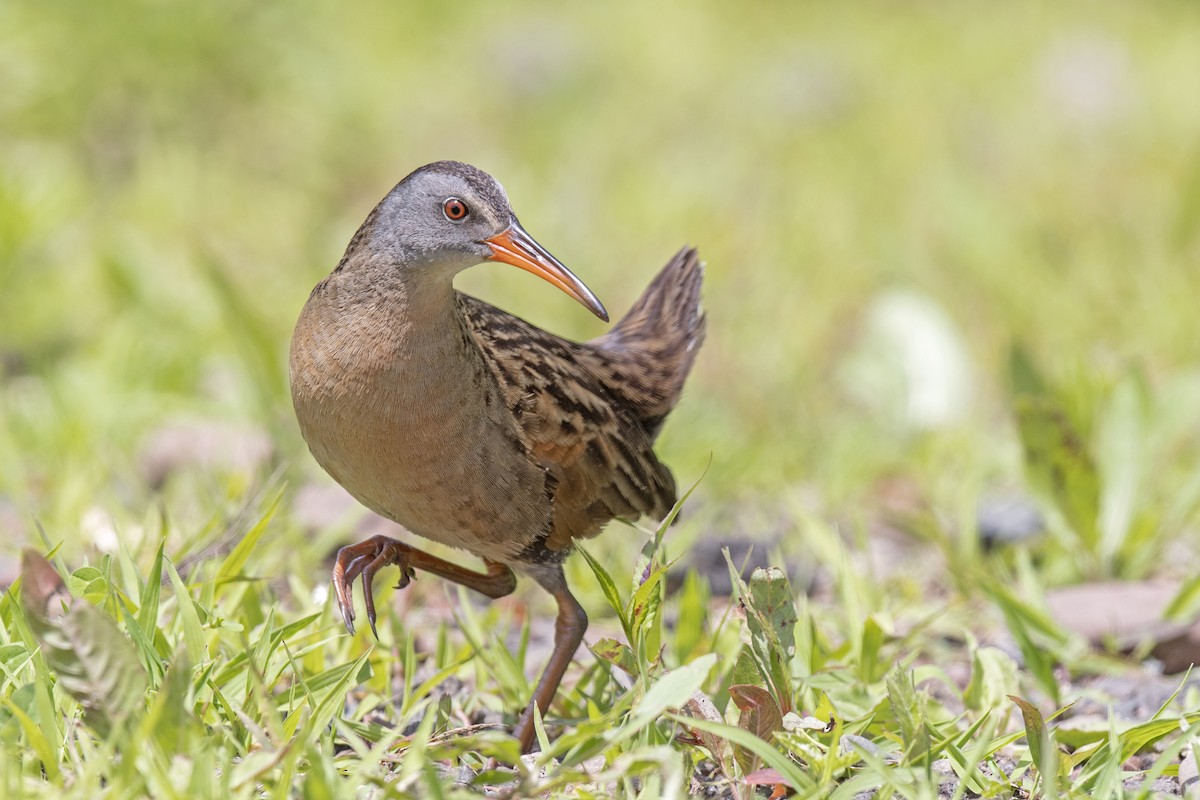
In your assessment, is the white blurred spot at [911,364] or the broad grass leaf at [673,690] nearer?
the broad grass leaf at [673,690]

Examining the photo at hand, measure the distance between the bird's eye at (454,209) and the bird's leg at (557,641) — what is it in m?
0.87

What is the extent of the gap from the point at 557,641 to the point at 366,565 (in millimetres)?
495

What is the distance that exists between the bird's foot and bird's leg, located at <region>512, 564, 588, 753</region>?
32cm

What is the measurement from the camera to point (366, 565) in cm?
341

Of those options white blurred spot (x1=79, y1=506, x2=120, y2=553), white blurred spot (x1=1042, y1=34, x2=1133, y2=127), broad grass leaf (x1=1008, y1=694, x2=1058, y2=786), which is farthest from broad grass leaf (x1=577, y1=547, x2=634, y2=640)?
white blurred spot (x1=1042, y1=34, x2=1133, y2=127)

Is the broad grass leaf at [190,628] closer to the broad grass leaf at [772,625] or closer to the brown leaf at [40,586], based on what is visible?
the brown leaf at [40,586]

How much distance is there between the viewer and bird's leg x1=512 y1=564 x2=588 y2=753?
3340 millimetres

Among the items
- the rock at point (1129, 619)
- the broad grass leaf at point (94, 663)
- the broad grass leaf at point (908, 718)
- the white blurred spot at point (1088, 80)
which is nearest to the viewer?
the broad grass leaf at point (94, 663)

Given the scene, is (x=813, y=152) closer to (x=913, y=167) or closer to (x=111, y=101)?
(x=913, y=167)

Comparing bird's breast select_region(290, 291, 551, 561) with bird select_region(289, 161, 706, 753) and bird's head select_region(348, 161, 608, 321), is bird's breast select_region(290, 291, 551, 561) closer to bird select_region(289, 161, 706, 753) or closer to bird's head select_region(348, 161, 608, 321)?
bird select_region(289, 161, 706, 753)

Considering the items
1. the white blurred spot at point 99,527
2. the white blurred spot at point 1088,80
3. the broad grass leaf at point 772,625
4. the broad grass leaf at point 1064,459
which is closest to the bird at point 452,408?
the broad grass leaf at point 772,625

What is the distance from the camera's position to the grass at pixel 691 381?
9.54 ft

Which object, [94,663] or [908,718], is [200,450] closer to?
[94,663]

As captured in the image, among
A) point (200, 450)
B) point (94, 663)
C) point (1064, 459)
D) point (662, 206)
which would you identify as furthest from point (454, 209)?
point (662, 206)
